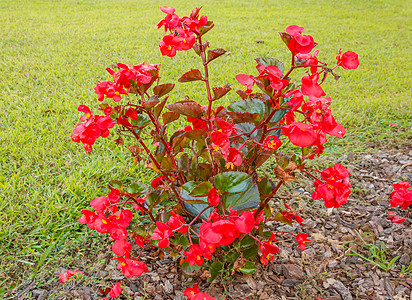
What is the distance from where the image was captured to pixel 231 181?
3.38 feet

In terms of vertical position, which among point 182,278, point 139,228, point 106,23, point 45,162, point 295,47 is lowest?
point 182,278

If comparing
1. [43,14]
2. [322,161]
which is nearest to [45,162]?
[322,161]

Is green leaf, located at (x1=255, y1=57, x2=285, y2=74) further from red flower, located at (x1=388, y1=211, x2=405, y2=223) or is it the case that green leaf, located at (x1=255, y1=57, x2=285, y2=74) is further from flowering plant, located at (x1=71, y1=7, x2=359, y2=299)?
red flower, located at (x1=388, y1=211, x2=405, y2=223)

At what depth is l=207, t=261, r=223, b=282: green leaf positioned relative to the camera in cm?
135

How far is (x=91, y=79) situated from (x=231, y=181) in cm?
279

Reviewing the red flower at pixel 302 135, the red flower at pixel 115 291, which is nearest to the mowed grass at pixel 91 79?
the red flower at pixel 115 291

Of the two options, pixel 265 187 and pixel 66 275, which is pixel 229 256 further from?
pixel 66 275

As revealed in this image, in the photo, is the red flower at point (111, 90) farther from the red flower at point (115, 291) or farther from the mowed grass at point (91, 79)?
the mowed grass at point (91, 79)

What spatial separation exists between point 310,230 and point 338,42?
391 centimetres

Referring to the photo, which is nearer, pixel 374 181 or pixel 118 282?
pixel 118 282

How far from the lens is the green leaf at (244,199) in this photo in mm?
1062

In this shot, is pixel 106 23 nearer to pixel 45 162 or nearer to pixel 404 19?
pixel 45 162

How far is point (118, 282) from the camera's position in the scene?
1478 millimetres

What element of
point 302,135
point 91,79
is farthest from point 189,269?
point 91,79
